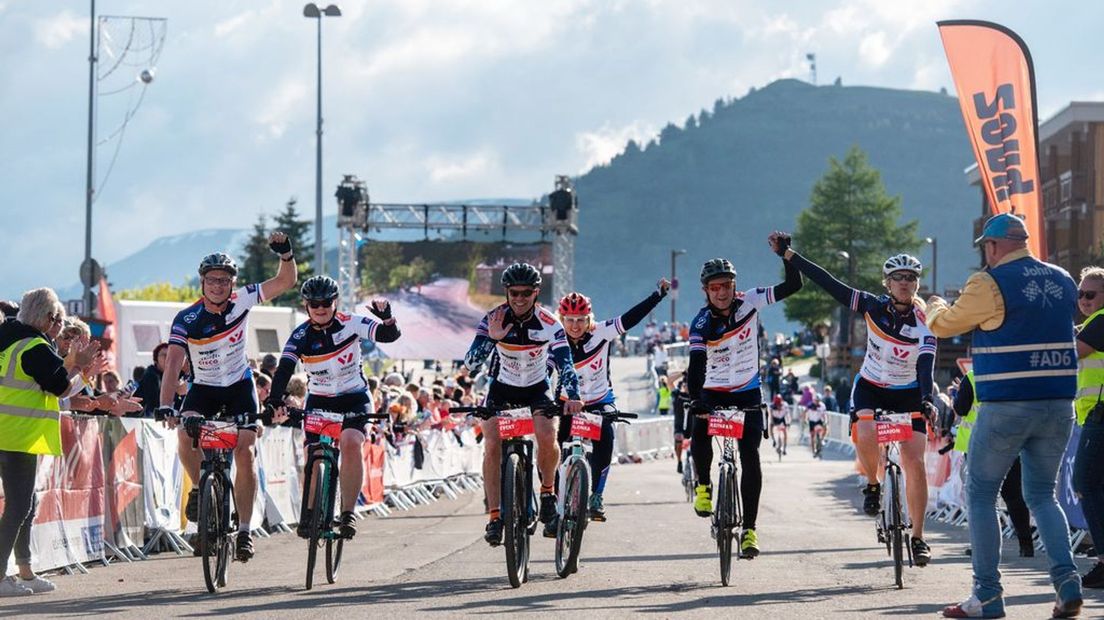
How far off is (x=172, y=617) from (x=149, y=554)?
19.2 feet

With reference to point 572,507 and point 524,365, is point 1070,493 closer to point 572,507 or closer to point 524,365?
point 572,507

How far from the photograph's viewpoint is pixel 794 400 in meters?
72.8

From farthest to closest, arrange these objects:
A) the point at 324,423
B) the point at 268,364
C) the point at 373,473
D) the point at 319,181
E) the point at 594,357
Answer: the point at 319,181 → the point at 373,473 → the point at 268,364 → the point at 594,357 → the point at 324,423

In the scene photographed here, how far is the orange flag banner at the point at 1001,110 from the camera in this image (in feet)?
75.1

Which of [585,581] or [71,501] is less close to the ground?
[71,501]

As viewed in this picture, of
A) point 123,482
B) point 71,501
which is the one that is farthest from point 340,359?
point 123,482

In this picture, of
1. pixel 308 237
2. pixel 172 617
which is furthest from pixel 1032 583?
pixel 308 237

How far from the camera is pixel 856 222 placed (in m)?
122

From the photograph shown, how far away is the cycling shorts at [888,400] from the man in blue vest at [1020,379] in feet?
10.8

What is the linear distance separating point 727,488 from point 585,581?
3.69 ft

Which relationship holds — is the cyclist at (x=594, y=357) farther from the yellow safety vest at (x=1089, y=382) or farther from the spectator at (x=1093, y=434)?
the spectator at (x=1093, y=434)

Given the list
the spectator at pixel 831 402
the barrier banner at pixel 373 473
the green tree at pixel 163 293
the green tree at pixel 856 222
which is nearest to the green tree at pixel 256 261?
the green tree at pixel 163 293

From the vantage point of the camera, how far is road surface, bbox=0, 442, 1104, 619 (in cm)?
1048

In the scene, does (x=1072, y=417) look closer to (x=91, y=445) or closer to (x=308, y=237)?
(x=91, y=445)
